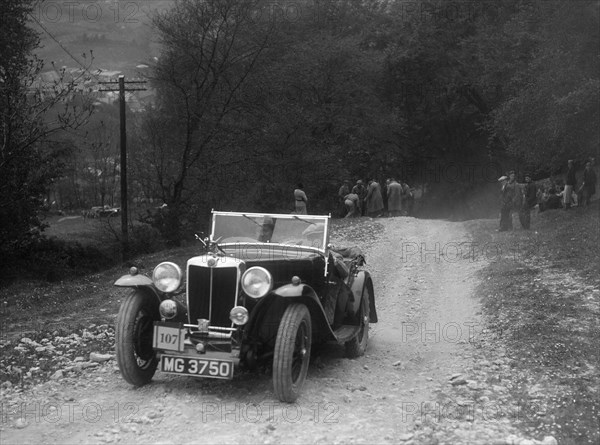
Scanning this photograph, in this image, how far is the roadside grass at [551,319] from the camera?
24.8ft

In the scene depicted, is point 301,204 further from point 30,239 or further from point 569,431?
point 569,431

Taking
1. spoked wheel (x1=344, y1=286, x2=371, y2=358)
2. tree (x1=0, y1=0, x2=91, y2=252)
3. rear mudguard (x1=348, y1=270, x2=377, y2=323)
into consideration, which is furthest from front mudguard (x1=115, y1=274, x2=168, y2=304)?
tree (x1=0, y1=0, x2=91, y2=252)

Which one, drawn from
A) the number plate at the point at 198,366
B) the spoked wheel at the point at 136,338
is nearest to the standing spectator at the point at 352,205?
the spoked wheel at the point at 136,338

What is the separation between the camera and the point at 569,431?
22.9ft

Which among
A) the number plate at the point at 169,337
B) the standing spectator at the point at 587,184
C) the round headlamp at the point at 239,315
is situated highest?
the standing spectator at the point at 587,184

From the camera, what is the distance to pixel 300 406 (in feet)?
24.0

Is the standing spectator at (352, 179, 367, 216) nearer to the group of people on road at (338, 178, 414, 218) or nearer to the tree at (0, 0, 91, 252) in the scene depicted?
the group of people on road at (338, 178, 414, 218)

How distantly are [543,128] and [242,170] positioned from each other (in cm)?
988

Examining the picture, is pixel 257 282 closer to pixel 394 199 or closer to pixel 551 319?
pixel 551 319

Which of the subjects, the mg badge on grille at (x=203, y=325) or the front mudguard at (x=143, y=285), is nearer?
the mg badge on grille at (x=203, y=325)

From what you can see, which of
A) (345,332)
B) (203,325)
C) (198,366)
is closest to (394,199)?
(345,332)

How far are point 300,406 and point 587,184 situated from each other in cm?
1926

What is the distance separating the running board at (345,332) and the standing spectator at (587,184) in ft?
55.1

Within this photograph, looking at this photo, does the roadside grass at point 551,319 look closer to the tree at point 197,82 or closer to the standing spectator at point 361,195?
the standing spectator at point 361,195
